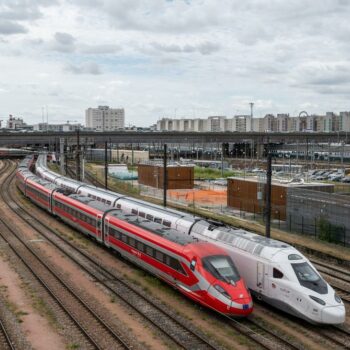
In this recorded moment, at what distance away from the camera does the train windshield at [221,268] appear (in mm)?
18531

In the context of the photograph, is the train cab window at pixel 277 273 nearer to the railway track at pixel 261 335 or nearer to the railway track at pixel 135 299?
the railway track at pixel 261 335

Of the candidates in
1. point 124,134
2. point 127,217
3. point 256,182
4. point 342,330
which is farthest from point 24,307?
point 124,134

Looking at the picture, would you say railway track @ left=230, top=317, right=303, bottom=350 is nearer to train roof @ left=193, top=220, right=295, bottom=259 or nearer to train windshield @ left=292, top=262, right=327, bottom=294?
train windshield @ left=292, top=262, right=327, bottom=294

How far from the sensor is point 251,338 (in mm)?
17031

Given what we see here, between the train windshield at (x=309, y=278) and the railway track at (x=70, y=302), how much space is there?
267 inches

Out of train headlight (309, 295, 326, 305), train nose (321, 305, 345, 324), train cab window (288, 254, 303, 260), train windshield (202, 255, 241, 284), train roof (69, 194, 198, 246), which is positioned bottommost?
train nose (321, 305, 345, 324)

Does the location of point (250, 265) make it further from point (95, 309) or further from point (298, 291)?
point (95, 309)

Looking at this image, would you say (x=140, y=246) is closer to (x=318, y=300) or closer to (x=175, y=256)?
(x=175, y=256)

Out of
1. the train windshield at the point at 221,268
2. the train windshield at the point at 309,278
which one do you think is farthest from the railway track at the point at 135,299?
the train windshield at the point at 309,278

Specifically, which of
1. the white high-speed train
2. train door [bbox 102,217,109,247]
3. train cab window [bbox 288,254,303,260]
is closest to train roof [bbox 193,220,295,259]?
the white high-speed train

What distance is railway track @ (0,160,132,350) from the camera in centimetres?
1686

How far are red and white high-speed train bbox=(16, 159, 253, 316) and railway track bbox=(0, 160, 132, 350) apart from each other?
11.6 ft

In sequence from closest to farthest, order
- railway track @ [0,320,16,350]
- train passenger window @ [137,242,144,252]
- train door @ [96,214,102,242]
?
railway track @ [0,320,16,350] < train passenger window @ [137,242,144,252] < train door @ [96,214,102,242]

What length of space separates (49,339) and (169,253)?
6.25m
